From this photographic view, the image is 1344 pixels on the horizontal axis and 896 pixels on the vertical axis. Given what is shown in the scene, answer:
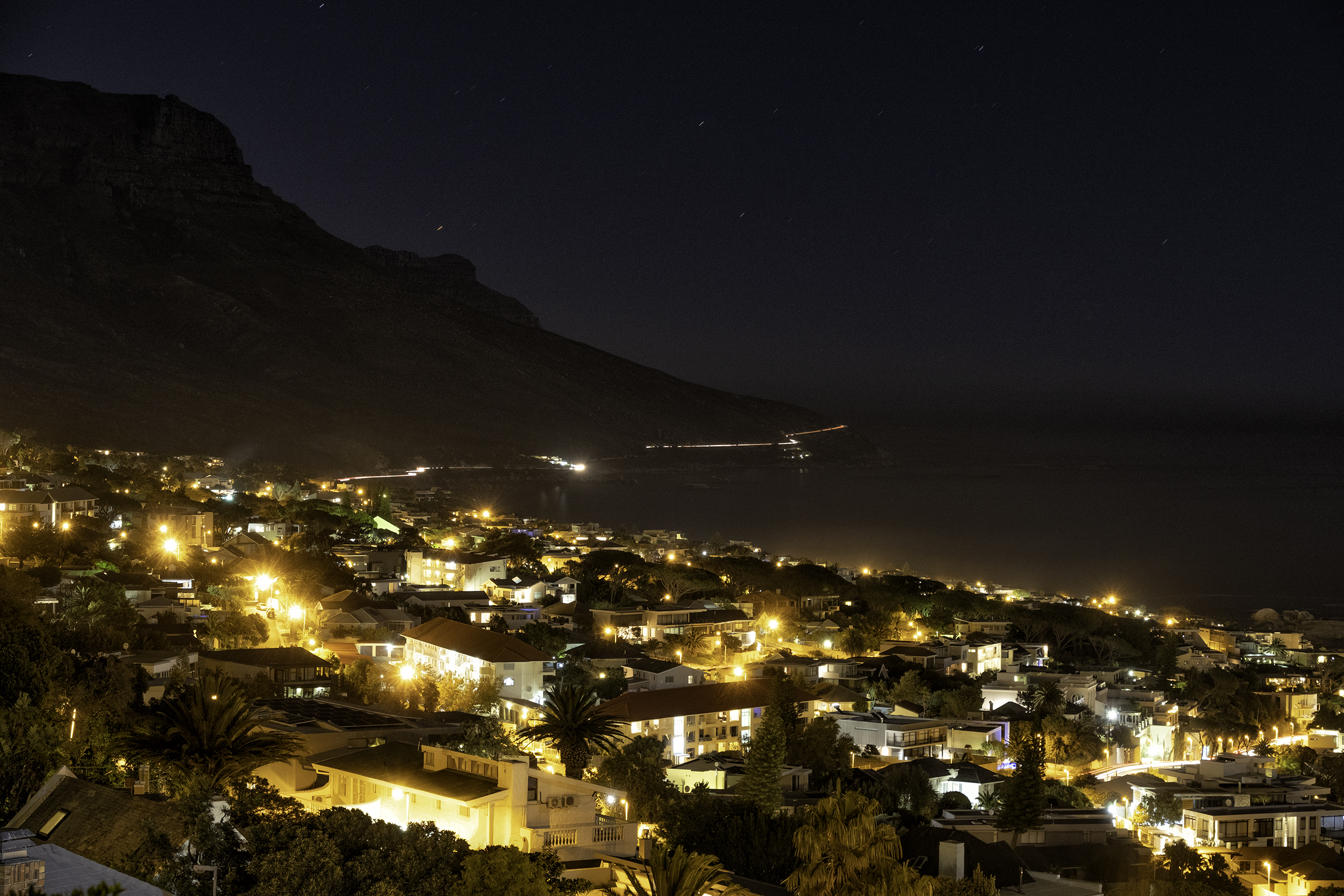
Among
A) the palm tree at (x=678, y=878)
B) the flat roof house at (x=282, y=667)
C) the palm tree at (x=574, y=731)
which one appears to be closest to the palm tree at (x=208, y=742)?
the palm tree at (x=678, y=878)

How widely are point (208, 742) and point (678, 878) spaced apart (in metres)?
5.04

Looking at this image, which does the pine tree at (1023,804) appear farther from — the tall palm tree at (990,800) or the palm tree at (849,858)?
the palm tree at (849,858)

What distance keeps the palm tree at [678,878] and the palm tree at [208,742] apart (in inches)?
148

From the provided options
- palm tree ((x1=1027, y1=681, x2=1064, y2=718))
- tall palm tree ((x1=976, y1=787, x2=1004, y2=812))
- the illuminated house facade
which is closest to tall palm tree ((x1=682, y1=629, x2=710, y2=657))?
the illuminated house facade

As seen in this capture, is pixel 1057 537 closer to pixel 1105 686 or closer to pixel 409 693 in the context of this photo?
pixel 1105 686

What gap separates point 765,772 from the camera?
17531 millimetres

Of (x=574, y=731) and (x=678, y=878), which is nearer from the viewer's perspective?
(x=678, y=878)

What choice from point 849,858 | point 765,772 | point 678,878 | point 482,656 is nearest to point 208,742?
point 678,878

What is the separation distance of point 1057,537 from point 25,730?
79.8 metres

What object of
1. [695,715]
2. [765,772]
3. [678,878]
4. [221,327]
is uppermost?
[221,327]

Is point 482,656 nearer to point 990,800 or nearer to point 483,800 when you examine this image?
point 990,800

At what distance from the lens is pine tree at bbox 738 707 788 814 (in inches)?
683

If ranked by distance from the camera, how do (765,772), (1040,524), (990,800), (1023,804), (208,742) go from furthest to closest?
1. (1040,524)
2. (990,800)
3. (1023,804)
4. (765,772)
5. (208,742)

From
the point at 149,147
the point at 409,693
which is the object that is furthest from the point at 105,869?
the point at 149,147
